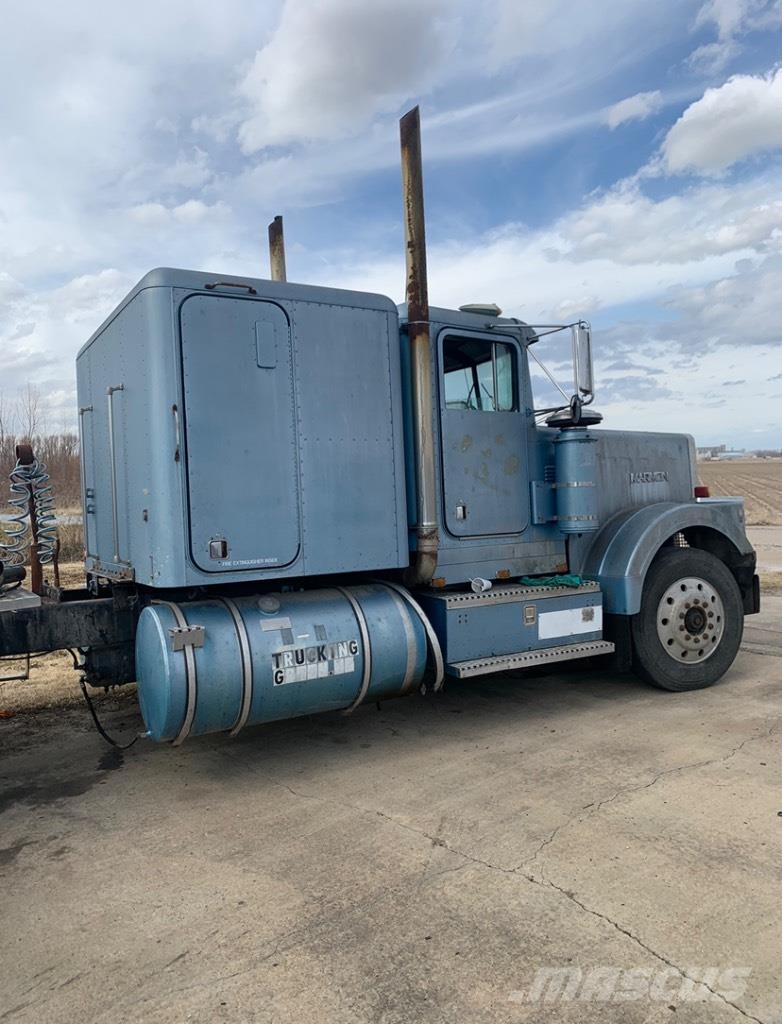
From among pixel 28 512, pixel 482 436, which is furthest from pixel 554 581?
pixel 28 512

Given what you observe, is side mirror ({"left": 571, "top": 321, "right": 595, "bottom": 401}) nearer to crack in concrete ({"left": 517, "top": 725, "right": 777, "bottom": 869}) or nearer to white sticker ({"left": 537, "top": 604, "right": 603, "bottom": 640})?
white sticker ({"left": 537, "top": 604, "right": 603, "bottom": 640})

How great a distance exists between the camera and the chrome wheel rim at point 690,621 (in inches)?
245

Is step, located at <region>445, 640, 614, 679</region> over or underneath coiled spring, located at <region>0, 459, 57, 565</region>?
underneath

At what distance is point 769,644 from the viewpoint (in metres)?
7.95

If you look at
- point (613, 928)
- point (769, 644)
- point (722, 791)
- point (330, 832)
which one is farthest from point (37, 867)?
point (769, 644)

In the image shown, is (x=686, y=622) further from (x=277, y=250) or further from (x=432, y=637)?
(x=277, y=250)

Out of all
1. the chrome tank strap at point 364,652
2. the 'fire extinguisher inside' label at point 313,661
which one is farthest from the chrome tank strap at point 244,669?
the chrome tank strap at point 364,652

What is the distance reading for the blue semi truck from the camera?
4527 mm

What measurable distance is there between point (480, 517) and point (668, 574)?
1666mm

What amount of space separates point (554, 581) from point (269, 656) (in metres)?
2.37

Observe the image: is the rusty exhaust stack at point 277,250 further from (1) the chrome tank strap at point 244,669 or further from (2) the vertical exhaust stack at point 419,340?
(1) the chrome tank strap at point 244,669

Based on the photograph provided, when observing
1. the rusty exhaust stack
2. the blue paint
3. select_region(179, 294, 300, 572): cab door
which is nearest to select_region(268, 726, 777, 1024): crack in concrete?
the blue paint

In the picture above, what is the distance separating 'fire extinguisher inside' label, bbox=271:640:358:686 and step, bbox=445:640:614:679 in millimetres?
811

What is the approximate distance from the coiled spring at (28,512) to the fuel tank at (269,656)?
161 centimetres
